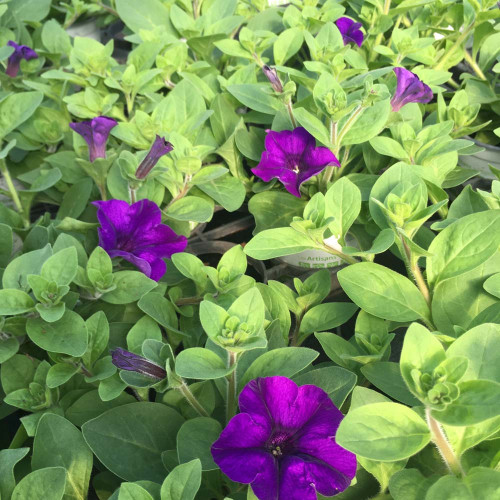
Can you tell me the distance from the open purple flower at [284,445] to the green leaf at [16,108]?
36.0 inches

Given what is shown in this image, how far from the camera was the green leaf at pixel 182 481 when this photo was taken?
2.05 feet

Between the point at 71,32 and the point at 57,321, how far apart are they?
1.71 metres

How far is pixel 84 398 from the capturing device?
0.86 metres

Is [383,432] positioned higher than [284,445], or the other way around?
[383,432]

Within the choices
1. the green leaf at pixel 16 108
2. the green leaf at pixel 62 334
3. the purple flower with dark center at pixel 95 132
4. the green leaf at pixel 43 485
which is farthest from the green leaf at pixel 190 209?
the green leaf at pixel 43 485

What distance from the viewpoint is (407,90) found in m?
1.17

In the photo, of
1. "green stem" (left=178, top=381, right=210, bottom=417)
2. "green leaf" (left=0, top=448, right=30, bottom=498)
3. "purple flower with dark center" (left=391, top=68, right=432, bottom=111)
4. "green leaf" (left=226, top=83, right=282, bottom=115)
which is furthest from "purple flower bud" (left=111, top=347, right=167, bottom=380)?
"purple flower with dark center" (left=391, top=68, right=432, bottom=111)

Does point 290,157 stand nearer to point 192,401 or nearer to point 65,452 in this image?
point 192,401

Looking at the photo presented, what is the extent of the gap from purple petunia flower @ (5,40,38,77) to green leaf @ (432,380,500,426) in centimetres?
146

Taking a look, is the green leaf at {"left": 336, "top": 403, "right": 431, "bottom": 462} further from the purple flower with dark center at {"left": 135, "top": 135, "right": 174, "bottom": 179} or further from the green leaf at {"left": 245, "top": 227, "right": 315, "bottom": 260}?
the purple flower with dark center at {"left": 135, "top": 135, "right": 174, "bottom": 179}

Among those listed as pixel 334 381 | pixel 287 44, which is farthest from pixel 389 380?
pixel 287 44

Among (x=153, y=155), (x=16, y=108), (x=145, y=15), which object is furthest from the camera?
(x=145, y=15)

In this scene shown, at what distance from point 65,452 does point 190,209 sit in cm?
53

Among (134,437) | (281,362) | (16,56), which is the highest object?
(16,56)
